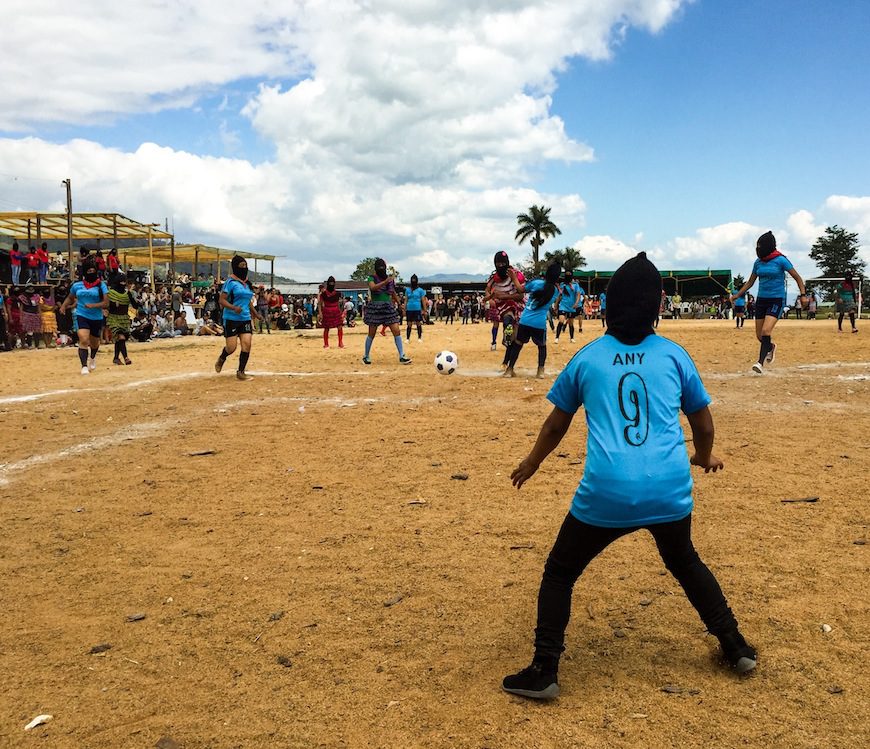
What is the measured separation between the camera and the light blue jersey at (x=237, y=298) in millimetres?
11766

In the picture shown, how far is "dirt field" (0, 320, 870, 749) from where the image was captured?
2.85 m

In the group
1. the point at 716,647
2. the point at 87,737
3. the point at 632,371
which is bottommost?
the point at 87,737

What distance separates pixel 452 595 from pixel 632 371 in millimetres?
1763

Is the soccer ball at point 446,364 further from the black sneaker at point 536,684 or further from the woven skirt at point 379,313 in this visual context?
the black sneaker at point 536,684

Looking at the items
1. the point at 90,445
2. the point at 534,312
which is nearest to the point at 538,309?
the point at 534,312

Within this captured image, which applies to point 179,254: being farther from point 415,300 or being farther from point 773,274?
point 773,274

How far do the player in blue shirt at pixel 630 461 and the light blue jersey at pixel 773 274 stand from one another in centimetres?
962

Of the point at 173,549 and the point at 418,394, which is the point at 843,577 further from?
the point at 418,394

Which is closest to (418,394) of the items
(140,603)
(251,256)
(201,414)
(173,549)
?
(201,414)

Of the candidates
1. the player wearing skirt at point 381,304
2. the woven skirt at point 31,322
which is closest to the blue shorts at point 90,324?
the player wearing skirt at point 381,304

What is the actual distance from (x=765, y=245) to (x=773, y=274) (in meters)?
0.49

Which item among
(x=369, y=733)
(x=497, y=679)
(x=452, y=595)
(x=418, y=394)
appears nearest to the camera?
(x=369, y=733)

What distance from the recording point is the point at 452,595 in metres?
3.96

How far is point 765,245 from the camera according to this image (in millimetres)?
11656
